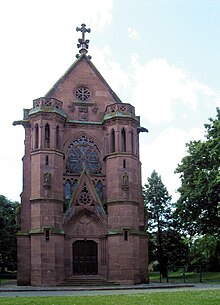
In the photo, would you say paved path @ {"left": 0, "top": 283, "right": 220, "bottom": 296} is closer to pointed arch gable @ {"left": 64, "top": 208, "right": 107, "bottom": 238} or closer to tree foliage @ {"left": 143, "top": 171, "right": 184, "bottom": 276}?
pointed arch gable @ {"left": 64, "top": 208, "right": 107, "bottom": 238}

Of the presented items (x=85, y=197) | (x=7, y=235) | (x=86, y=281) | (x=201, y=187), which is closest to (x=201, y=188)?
(x=201, y=187)

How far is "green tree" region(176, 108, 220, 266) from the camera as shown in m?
35.9

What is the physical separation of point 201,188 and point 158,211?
2029cm

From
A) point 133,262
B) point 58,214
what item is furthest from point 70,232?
point 133,262

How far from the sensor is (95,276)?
34.1m

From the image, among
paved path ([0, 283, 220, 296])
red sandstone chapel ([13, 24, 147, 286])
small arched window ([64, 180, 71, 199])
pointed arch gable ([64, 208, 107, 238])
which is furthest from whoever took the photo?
small arched window ([64, 180, 71, 199])

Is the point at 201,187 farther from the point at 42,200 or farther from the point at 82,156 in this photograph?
the point at 42,200

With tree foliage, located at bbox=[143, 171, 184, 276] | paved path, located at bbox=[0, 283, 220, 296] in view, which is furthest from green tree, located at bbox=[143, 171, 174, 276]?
paved path, located at bbox=[0, 283, 220, 296]

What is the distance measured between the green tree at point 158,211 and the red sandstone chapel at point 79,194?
18335mm

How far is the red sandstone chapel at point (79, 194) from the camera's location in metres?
33.1

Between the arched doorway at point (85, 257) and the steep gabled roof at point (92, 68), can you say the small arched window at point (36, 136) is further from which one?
the arched doorway at point (85, 257)

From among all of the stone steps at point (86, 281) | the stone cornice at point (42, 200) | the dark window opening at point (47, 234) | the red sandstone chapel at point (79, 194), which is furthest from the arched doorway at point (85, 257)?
the stone cornice at point (42, 200)

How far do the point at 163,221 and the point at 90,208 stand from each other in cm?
2233

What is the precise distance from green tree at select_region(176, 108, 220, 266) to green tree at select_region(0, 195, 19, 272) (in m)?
19.7
